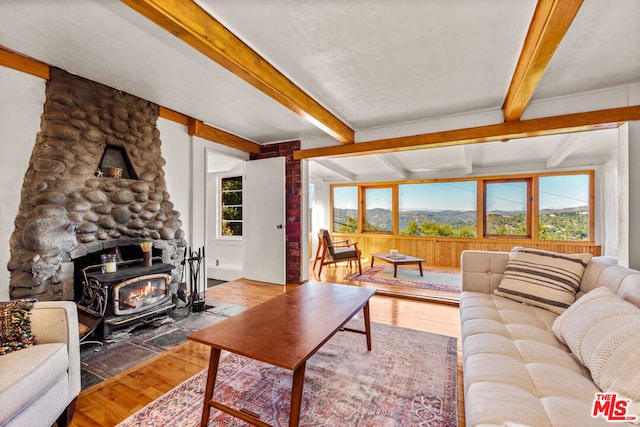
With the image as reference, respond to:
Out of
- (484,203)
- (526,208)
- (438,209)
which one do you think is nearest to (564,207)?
(526,208)

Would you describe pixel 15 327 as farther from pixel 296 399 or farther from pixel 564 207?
pixel 564 207

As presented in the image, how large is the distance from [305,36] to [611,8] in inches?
72.7

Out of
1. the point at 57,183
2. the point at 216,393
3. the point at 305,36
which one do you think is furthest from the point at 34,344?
the point at 305,36

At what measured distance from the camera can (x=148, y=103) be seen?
3.04 metres

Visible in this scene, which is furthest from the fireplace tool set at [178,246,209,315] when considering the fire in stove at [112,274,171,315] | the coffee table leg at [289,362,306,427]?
the coffee table leg at [289,362,306,427]

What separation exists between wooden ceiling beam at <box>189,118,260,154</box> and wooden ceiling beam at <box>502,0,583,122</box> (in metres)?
3.53

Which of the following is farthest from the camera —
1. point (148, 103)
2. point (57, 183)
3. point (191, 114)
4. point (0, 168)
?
point (191, 114)

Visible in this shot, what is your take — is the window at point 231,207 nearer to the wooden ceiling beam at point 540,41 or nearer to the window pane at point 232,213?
the window pane at point 232,213

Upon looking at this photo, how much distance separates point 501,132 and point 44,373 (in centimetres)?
419

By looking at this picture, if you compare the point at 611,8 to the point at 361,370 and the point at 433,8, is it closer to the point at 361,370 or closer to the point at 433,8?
the point at 433,8

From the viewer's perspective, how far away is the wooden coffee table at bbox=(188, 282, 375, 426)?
1.22m

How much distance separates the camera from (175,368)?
1.99 m

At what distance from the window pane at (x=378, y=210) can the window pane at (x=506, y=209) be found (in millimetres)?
2182

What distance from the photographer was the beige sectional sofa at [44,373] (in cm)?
113
